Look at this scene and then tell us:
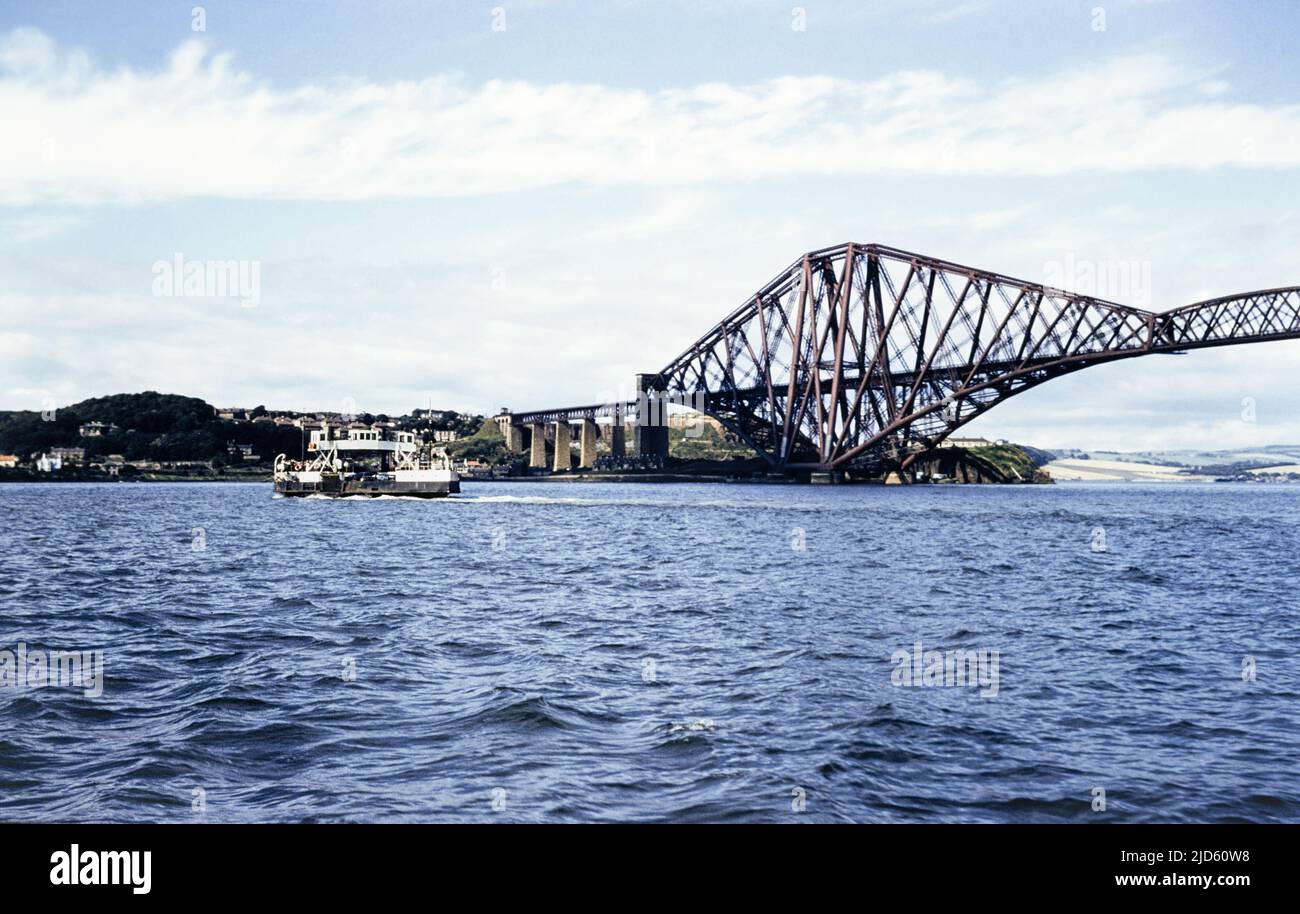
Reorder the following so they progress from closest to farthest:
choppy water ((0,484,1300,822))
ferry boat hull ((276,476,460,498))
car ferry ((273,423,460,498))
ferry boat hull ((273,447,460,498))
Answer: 1. choppy water ((0,484,1300,822))
2. ferry boat hull ((276,476,460,498))
3. ferry boat hull ((273,447,460,498))
4. car ferry ((273,423,460,498))

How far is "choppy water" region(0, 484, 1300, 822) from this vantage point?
442 inches

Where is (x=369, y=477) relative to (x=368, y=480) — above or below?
above

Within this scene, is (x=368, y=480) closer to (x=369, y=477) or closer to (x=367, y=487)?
(x=367, y=487)

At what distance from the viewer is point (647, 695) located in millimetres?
15906

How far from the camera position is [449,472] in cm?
11531

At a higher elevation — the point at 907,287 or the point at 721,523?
the point at 907,287

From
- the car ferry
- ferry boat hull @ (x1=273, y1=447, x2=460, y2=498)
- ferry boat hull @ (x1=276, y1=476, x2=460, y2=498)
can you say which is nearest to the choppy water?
ferry boat hull @ (x1=276, y1=476, x2=460, y2=498)

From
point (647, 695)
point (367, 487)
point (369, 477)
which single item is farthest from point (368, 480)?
point (647, 695)

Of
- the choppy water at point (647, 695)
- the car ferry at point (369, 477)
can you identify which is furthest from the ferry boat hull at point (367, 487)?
the choppy water at point (647, 695)

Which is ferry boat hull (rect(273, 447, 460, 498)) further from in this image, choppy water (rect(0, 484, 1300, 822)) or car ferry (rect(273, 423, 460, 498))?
choppy water (rect(0, 484, 1300, 822))

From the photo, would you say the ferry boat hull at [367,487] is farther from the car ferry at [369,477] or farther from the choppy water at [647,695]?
the choppy water at [647,695]
